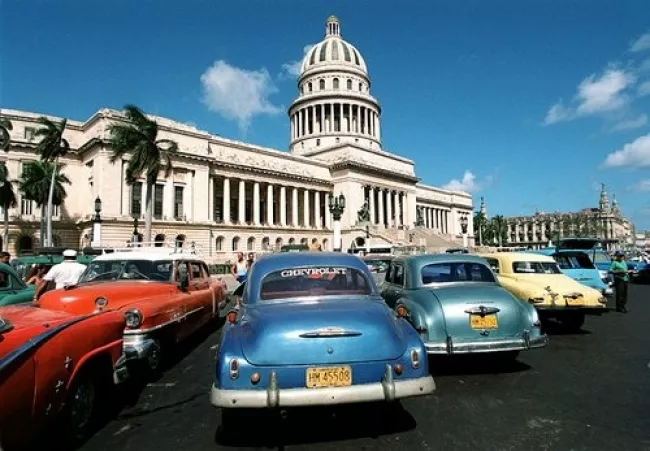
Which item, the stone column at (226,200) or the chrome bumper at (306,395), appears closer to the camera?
the chrome bumper at (306,395)

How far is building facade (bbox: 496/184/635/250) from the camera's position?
12100 centimetres

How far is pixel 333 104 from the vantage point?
75188mm

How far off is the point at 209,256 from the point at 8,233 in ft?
61.6

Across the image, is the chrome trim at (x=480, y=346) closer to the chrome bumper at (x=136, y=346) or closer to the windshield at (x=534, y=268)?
the chrome bumper at (x=136, y=346)

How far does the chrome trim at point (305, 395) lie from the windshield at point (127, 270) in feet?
14.7

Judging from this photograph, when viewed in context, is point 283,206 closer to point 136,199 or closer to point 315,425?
point 136,199

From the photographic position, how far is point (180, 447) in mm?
4164

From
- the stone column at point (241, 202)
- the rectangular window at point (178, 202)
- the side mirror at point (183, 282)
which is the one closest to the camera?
the side mirror at point (183, 282)

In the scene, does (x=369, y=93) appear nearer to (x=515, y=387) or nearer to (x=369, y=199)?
(x=369, y=199)

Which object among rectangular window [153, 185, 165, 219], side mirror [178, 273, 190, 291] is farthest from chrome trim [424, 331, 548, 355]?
rectangular window [153, 185, 165, 219]

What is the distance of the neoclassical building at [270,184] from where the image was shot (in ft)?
141

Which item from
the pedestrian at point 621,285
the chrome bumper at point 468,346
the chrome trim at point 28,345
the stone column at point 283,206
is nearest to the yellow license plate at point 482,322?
the chrome bumper at point 468,346

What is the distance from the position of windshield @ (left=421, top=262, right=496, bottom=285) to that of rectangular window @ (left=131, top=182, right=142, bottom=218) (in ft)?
136

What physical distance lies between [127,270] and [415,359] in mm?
5778
